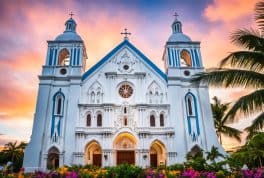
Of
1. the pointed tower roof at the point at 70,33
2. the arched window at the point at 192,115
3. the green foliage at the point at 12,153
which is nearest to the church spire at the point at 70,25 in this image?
the pointed tower roof at the point at 70,33

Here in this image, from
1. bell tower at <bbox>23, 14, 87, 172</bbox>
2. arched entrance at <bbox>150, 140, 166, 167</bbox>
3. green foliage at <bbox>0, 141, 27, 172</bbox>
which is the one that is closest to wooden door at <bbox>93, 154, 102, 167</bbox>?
bell tower at <bbox>23, 14, 87, 172</bbox>

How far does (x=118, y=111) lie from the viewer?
24.0 m

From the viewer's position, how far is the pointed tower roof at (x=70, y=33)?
90.4 feet

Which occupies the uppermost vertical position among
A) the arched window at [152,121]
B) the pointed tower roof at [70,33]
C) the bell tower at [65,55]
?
the pointed tower roof at [70,33]

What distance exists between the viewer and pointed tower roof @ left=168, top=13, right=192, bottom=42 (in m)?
28.2

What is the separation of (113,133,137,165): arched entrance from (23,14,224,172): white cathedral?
9 centimetres

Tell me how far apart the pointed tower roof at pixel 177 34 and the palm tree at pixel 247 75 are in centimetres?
1887

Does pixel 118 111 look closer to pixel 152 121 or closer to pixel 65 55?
pixel 152 121

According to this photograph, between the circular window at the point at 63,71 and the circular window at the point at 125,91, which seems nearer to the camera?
the circular window at the point at 125,91

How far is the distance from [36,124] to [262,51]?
2039 centimetres

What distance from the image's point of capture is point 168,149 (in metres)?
22.6

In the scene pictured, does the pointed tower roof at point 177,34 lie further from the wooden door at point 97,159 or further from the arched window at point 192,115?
the wooden door at point 97,159

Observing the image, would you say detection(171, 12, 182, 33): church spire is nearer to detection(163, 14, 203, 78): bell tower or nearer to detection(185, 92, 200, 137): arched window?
detection(163, 14, 203, 78): bell tower

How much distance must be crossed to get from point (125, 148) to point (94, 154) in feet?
11.1
